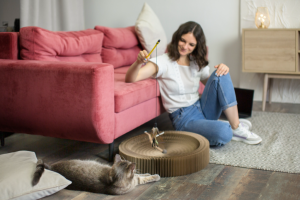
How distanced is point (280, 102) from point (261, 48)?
0.73 m

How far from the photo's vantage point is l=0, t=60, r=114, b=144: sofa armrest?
1.64 m

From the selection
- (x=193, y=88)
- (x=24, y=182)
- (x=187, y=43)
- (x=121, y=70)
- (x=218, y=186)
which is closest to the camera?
(x=24, y=182)

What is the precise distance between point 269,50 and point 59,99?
79.9 inches

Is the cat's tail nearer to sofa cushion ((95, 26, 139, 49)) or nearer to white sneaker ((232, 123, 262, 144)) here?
white sneaker ((232, 123, 262, 144))

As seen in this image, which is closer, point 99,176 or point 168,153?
point 99,176

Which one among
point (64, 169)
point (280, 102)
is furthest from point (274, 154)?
point (280, 102)

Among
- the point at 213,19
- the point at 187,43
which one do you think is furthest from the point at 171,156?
the point at 213,19

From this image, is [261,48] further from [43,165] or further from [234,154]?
[43,165]

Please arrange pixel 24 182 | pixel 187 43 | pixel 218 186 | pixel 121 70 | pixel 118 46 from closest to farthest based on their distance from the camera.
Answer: pixel 24 182 → pixel 218 186 → pixel 187 43 → pixel 121 70 → pixel 118 46

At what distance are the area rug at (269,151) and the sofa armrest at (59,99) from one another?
2.30 feet

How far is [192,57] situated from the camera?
7.07ft

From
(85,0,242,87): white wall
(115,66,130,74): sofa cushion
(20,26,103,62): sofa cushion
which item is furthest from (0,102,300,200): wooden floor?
(85,0,242,87): white wall

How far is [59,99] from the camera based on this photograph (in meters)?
1.72

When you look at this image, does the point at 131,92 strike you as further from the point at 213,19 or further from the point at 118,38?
the point at 213,19
